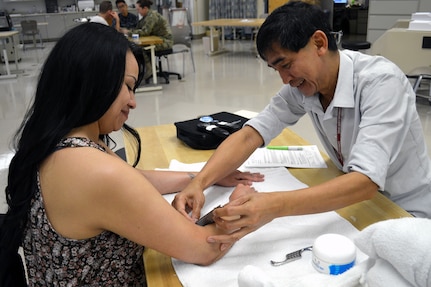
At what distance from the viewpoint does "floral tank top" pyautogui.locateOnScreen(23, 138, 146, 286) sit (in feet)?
3.01

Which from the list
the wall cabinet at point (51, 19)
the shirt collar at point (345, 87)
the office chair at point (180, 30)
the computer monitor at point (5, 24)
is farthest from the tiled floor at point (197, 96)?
the wall cabinet at point (51, 19)

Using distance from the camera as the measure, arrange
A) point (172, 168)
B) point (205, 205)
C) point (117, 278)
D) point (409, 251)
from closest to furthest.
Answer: point (409, 251)
point (117, 278)
point (205, 205)
point (172, 168)

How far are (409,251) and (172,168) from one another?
1086 mm

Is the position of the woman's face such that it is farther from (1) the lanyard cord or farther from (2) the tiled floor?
(2) the tiled floor

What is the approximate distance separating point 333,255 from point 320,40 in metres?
0.66

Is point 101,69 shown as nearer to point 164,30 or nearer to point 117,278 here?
point 117,278

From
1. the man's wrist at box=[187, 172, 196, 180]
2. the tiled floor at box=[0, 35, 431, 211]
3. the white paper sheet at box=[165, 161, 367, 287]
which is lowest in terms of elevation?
the tiled floor at box=[0, 35, 431, 211]

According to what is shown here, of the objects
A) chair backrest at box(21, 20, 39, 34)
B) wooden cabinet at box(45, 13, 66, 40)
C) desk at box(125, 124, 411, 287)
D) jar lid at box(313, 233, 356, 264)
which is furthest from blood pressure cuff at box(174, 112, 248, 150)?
wooden cabinet at box(45, 13, 66, 40)

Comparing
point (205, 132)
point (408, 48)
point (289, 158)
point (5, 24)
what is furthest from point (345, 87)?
point (5, 24)

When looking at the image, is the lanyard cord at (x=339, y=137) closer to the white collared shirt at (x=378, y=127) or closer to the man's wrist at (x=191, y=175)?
the white collared shirt at (x=378, y=127)

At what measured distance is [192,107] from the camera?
4812 mm

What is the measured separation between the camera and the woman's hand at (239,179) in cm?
135

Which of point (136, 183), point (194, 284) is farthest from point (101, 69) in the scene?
point (194, 284)

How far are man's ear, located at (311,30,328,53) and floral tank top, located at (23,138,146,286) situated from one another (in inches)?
27.6
